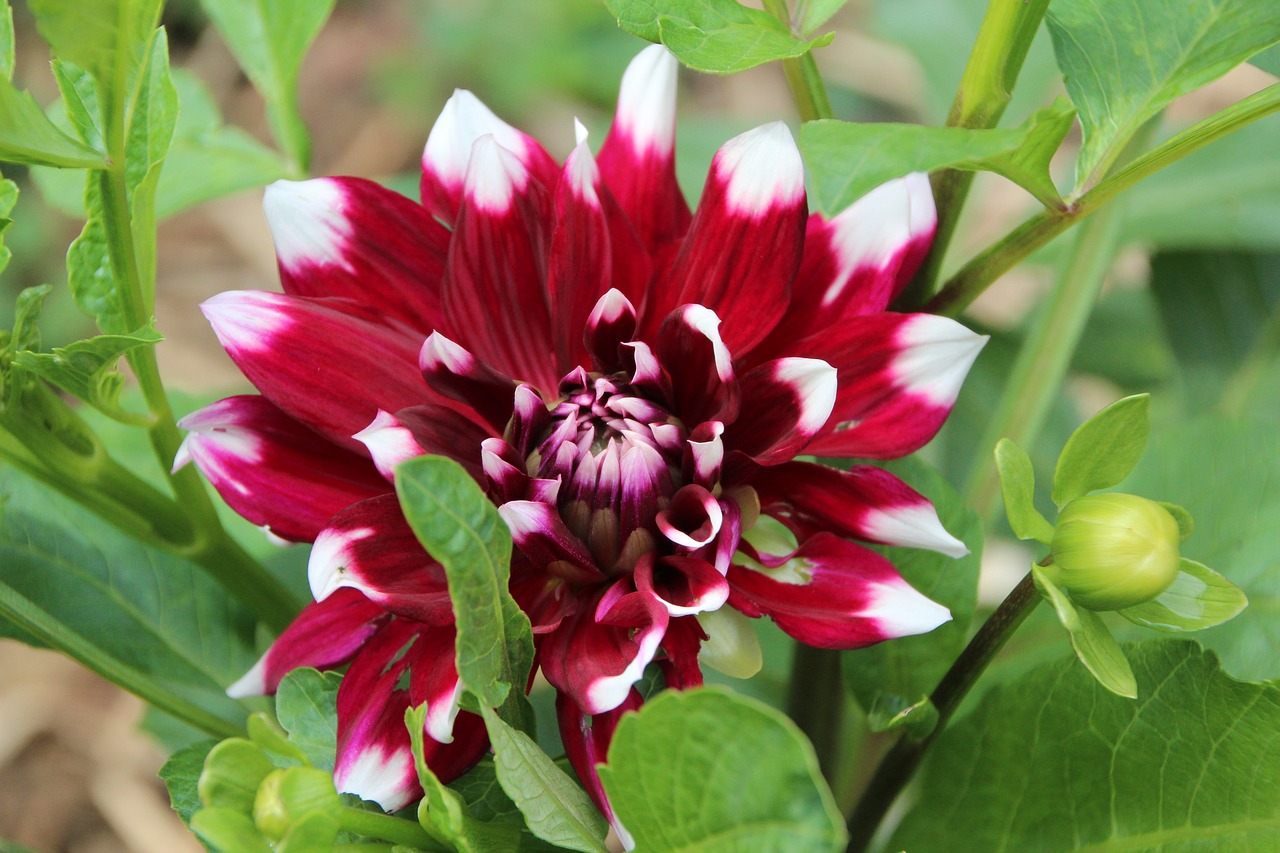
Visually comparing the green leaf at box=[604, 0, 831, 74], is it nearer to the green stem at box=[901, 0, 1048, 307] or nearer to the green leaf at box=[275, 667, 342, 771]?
the green stem at box=[901, 0, 1048, 307]

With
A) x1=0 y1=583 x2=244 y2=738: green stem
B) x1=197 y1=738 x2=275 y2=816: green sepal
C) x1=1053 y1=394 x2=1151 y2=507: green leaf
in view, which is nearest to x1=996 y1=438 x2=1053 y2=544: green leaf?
x1=1053 y1=394 x2=1151 y2=507: green leaf

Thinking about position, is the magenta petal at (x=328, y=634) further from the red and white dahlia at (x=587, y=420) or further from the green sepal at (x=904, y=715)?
the green sepal at (x=904, y=715)

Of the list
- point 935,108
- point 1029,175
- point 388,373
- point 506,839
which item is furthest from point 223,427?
point 935,108

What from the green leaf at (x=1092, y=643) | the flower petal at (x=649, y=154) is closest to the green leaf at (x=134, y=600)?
the flower petal at (x=649, y=154)

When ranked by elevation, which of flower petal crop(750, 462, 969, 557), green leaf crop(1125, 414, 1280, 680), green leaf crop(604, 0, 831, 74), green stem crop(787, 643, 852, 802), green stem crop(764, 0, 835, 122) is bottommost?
green stem crop(787, 643, 852, 802)

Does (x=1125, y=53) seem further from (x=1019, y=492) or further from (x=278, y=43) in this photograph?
(x=278, y=43)

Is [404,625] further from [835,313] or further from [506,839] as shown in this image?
[835,313]
